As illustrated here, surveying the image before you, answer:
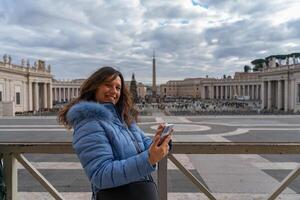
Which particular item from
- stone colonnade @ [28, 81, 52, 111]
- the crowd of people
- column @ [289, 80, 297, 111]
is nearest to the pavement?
the crowd of people

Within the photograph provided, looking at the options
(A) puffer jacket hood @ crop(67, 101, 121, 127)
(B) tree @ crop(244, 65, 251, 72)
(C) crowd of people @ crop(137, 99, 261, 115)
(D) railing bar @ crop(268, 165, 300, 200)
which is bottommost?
(C) crowd of people @ crop(137, 99, 261, 115)

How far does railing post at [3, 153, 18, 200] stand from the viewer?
9.87 feet

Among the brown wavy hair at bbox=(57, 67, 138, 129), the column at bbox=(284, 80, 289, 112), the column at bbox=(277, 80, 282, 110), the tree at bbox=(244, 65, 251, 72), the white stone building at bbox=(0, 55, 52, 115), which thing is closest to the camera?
the brown wavy hair at bbox=(57, 67, 138, 129)

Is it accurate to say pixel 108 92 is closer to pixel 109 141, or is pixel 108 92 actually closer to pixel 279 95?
pixel 109 141

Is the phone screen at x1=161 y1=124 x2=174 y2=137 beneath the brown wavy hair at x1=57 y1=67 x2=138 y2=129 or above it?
beneath

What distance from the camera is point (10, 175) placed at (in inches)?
120

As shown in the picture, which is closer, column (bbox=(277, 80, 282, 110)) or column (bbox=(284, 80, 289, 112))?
column (bbox=(284, 80, 289, 112))

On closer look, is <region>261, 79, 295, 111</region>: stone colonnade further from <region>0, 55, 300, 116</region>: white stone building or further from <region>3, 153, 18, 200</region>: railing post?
<region>3, 153, 18, 200</region>: railing post

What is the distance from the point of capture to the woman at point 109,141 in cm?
167

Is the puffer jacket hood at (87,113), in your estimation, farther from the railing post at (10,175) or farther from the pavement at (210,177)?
the pavement at (210,177)

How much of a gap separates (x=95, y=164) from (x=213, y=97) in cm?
15330

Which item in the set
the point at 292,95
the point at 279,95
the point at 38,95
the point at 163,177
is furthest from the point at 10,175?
the point at 38,95

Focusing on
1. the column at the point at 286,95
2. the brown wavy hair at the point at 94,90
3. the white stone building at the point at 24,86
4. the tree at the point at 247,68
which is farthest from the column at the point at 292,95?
the tree at the point at 247,68

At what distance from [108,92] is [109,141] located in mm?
387
